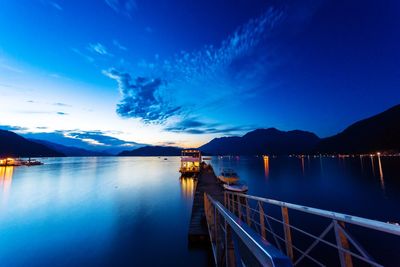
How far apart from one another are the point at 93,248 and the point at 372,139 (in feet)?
727

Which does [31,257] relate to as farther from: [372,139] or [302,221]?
[372,139]

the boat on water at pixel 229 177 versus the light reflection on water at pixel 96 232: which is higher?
the boat on water at pixel 229 177

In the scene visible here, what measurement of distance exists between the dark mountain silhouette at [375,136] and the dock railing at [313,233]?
605 ft

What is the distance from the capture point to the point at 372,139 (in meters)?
171

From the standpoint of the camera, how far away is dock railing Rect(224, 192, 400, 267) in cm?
249

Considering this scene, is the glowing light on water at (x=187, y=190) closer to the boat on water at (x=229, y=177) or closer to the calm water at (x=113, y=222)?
the calm water at (x=113, y=222)

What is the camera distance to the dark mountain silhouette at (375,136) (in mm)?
155250

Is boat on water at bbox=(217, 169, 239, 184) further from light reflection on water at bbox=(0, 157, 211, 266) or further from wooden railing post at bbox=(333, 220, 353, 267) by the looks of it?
wooden railing post at bbox=(333, 220, 353, 267)

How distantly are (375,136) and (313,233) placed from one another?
207910 millimetres

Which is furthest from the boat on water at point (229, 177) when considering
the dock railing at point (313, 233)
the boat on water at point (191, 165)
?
the boat on water at point (191, 165)

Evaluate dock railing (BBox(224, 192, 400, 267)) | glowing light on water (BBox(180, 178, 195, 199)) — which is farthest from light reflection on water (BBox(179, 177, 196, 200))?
dock railing (BBox(224, 192, 400, 267))

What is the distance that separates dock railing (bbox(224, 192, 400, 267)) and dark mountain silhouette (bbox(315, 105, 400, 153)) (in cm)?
18451

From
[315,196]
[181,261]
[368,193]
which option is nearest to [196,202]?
[181,261]

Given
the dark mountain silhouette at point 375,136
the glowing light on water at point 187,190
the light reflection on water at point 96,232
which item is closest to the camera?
the light reflection on water at point 96,232
